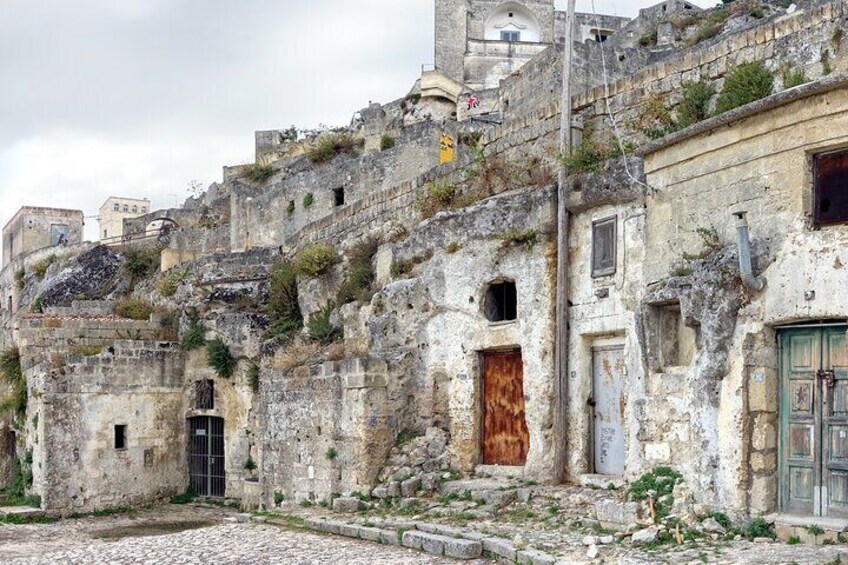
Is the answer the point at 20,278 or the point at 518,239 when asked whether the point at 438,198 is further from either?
the point at 20,278

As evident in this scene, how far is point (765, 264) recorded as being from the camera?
382 inches

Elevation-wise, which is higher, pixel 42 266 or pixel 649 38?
pixel 649 38

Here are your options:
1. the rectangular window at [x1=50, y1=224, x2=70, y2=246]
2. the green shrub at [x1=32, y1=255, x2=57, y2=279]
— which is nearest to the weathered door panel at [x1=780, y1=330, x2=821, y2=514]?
the green shrub at [x1=32, y1=255, x2=57, y2=279]

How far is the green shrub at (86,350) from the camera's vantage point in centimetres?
1934

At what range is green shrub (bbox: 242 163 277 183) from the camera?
34719 millimetres

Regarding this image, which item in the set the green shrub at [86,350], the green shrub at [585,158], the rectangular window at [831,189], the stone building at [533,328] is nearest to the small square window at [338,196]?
the stone building at [533,328]

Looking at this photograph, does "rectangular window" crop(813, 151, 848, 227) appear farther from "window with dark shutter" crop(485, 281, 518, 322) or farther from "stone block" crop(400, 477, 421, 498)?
"stone block" crop(400, 477, 421, 498)

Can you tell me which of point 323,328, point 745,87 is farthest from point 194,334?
point 745,87

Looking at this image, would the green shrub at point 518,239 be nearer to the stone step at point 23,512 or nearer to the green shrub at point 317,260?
the green shrub at point 317,260

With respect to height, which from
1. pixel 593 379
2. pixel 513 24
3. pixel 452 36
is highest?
pixel 513 24

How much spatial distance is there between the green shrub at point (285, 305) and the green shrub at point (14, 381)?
193 inches

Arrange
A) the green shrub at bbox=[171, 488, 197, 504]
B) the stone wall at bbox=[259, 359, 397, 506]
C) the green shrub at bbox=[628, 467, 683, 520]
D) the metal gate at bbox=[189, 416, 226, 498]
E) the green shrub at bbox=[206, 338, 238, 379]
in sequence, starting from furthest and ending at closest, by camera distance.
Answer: the metal gate at bbox=[189, 416, 226, 498], the green shrub at bbox=[206, 338, 238, 379], the green shrub at bbox=[171, 488, 197, 504], the stone wall at bbox=[259, 359, 397, 506], the green shrub at bbox=[628, 467, 683, 520]

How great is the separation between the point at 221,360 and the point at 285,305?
160 cm

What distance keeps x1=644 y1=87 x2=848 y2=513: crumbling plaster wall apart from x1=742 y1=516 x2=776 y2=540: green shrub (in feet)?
0.48
